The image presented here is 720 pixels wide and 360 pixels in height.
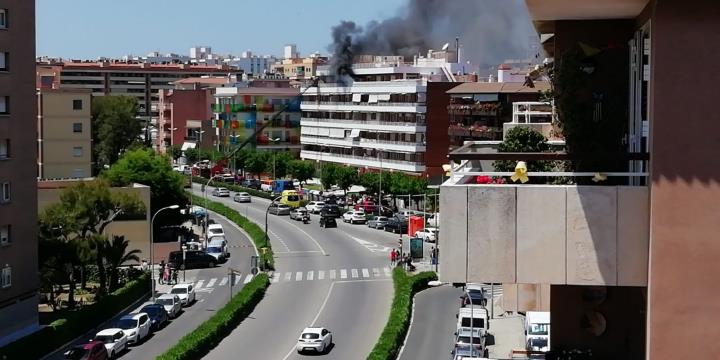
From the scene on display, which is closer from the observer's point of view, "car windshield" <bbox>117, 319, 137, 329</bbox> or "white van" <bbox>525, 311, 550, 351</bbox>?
"white van" <bbox>525, 311, 550, 351</bbox>

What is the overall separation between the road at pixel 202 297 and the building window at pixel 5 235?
365cm

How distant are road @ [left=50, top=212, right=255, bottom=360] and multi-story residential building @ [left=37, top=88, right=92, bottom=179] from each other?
9.55 metres

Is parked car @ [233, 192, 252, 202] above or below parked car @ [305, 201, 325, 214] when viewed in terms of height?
above

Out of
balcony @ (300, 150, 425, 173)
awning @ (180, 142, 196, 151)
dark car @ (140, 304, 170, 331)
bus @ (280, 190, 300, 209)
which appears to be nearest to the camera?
dark car @ (140, 304, 170, 331)

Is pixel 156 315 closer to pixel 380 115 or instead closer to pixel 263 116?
pixel 380 115

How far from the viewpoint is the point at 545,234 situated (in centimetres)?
662

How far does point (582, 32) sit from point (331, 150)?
3517 inches

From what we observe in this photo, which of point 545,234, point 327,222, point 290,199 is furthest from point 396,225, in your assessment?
point 545,234

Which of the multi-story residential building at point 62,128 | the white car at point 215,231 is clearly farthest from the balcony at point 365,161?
the multi-story residential building at point 62,128

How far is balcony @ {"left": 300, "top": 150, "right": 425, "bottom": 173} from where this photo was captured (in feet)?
265

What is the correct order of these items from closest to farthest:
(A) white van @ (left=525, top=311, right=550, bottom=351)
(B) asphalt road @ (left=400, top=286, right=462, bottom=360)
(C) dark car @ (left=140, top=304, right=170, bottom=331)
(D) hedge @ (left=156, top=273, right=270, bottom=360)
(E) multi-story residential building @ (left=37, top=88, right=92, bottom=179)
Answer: (A) white van @ (left=525, top=311, right=550, bottom=351), (D) hedge @ (left=156, top=273, right=270, bottom=360), (B) asphalt road @ (left=400, top=286, right=462, bottom=360), (C) dark car @ (left=140, top=304, right=170, bottom=331), (E) multi-story residential building @ (left=37, top=88, right=92, bottom=179)

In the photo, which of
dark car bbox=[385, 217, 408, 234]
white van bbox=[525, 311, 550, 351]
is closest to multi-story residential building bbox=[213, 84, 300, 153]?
dark car bbox=[385, 217, 408, 234]

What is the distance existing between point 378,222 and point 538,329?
37.6 metres

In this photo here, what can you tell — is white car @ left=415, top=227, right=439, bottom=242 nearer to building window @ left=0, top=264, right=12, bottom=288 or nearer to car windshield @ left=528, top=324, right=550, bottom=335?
car windshield @ left=528, top=324, right=550, bottom=335
